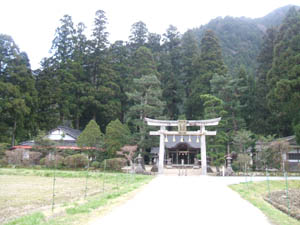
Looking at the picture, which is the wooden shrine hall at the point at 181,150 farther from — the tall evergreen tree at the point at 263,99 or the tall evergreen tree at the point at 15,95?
the tall evergreen tree at the point at 15,95

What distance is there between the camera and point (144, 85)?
92.4ft

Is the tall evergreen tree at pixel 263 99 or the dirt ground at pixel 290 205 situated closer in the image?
the dirt ground at pixel 290 205

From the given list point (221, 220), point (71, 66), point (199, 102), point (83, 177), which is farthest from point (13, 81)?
point (221, 220)

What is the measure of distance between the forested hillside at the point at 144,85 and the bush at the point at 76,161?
5.99 m

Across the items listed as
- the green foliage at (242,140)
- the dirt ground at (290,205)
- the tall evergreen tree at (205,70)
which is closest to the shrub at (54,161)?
the green foliage at (242,140)

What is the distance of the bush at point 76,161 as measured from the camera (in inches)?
812

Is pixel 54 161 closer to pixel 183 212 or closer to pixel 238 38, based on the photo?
pixel 183 212

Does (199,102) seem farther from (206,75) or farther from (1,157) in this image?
(1,157)

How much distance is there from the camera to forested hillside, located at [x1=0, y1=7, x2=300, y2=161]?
2527cm

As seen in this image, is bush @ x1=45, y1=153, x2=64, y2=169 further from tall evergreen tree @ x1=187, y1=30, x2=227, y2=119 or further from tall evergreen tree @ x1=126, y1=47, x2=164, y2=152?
tall evergreen tree @ x1=187, y1=30, x2=227, y2=119

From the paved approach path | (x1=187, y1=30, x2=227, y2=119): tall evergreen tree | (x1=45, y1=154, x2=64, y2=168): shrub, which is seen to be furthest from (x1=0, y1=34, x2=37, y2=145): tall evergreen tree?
the paved approach path

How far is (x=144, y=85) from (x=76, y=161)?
1129cm

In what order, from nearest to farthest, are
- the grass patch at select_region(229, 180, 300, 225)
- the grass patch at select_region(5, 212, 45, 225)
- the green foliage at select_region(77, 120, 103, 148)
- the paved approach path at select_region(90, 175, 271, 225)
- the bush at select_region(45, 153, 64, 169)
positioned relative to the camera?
the grass patch at select_region(5, 212, 45, 225), the paved approach path at select_region(90, 175, 271, 225), the grass patch at select_region(229, 180, 300, 225), the bush at select_region(45, 153, 64, 169), the green foliage at select_region(77, 120, 103, 148)

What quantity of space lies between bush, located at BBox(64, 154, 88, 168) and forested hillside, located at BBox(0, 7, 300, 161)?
19.7ft
